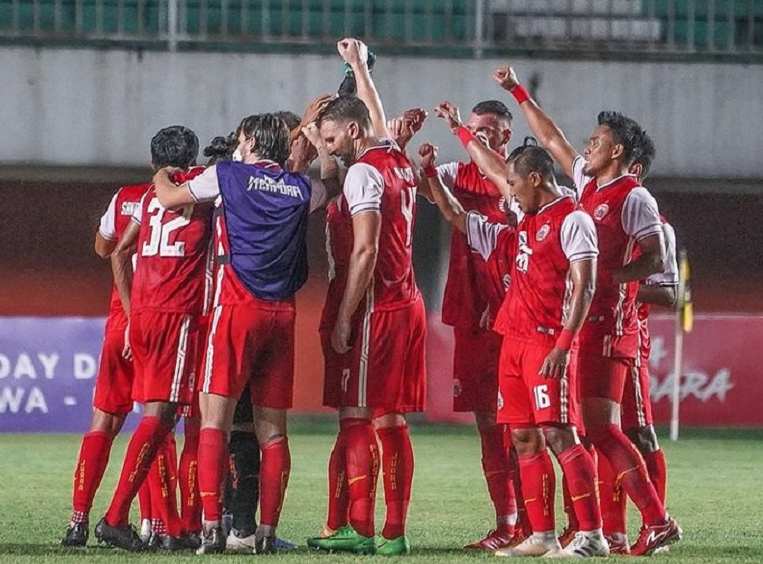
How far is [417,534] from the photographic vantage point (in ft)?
26.8

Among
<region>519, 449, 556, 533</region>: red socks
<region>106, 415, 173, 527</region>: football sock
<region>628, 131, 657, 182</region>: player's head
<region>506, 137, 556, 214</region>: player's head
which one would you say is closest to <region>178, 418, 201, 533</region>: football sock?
<region>106, 415, 173, 527</region>: football sock

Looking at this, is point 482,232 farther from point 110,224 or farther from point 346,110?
point 110,224

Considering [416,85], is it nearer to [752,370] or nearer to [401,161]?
[752,370]

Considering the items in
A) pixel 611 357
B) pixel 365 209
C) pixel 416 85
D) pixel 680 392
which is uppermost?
pixel 416 85

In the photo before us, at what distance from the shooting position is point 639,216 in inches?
289

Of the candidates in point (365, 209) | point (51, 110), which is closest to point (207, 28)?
point (51, 110)

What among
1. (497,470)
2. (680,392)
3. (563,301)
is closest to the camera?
(563,301)

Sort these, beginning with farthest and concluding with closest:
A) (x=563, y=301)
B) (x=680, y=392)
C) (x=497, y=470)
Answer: (x=680, y=392)
(x=497, y=470)
(x=563, y=301)

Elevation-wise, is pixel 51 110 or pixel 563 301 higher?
pixel 51 110

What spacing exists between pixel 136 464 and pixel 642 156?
101 inches

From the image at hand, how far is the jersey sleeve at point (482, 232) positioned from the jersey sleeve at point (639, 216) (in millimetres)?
609

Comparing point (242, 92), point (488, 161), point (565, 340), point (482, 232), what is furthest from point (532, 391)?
point (242, 92)

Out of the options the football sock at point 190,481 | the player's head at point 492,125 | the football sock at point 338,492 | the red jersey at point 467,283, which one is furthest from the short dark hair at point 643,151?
the football sock at point 190,481

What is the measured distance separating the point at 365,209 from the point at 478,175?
1257 mm
